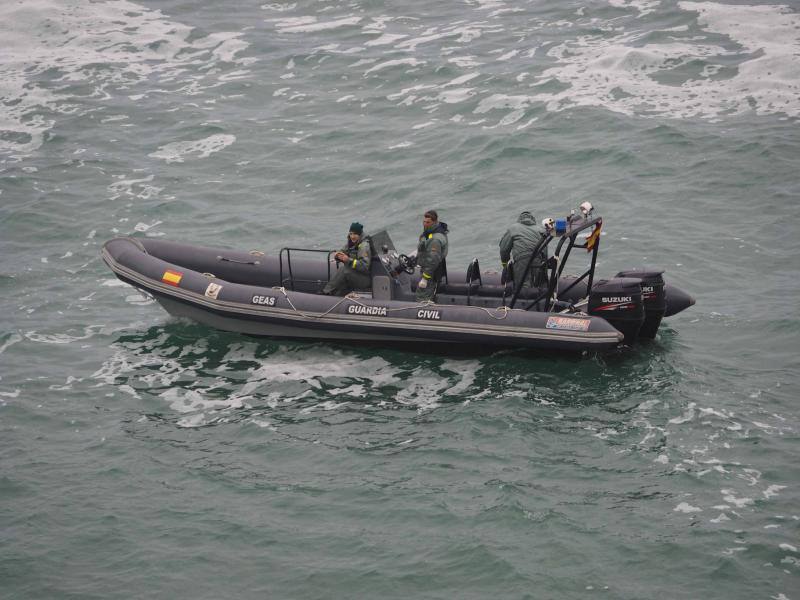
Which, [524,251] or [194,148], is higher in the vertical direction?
[194,148]

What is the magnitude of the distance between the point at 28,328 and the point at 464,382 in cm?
658

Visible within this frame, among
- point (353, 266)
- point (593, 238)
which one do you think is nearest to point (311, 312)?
point (353, 266)

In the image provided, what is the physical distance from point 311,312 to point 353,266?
0.88 metres

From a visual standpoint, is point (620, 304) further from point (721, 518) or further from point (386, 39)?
point (386, 39)

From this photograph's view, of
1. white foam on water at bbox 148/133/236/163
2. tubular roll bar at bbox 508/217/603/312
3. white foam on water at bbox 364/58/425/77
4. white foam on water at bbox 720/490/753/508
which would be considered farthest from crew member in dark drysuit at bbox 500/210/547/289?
white foam on water at bbox 364/58/425/77

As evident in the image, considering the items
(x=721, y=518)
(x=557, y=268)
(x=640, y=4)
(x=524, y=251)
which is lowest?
(x=721, y=518)

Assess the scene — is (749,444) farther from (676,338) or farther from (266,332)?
(266,332)

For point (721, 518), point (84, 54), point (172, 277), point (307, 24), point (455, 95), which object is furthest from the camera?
point (307, 24)

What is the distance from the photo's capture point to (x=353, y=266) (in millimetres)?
12797

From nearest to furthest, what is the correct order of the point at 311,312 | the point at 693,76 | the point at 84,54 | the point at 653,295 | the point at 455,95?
the point at 653,295
the point at 311,312
the point at 693,76
the point at 455,95
the point at 84,54

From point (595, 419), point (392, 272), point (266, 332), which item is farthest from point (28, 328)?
point (595, 419)

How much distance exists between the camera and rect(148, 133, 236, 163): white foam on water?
2045 centimetres

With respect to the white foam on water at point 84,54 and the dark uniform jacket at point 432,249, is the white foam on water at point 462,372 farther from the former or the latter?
the white foam on water at point 84,54

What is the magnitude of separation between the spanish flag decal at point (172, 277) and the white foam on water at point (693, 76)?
10.7 metres
